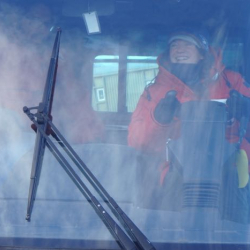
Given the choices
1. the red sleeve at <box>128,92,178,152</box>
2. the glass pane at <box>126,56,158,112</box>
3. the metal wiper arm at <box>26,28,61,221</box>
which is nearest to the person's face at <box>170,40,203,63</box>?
the glass pane at <box>126,56,158,112</box>

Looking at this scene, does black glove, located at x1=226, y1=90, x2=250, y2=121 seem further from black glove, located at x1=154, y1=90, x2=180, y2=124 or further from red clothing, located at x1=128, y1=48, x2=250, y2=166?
black glove, located at x1=154, y1=90, x2=180, y2=124

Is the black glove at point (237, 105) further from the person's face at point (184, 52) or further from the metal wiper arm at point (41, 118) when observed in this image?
the metal wiper arm at point (41, 118)

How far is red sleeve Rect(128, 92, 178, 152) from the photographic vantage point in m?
2.48

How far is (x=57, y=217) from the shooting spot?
90.8 inches

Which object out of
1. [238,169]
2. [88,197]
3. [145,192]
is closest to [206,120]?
[238,169]

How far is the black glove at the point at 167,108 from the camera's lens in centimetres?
249

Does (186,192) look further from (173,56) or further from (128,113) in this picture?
(173,56)

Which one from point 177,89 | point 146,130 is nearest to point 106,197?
point 146,130

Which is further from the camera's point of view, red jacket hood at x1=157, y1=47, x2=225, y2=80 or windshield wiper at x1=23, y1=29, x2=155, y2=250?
red jacket hood at x1=157, y1=47, x2=225, y2=80

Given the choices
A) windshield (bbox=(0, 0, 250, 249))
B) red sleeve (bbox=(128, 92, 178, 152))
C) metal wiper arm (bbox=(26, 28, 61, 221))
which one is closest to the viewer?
metal wiper arm (bbox=(26, 28, 61, 221))

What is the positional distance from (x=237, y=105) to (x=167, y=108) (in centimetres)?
36

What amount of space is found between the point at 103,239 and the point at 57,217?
27cm

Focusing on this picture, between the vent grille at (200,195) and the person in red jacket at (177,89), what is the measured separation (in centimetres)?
18

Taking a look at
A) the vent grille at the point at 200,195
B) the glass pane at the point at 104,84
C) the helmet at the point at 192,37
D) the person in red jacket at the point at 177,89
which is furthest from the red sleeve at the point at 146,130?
the helmet at the point at 192,37
